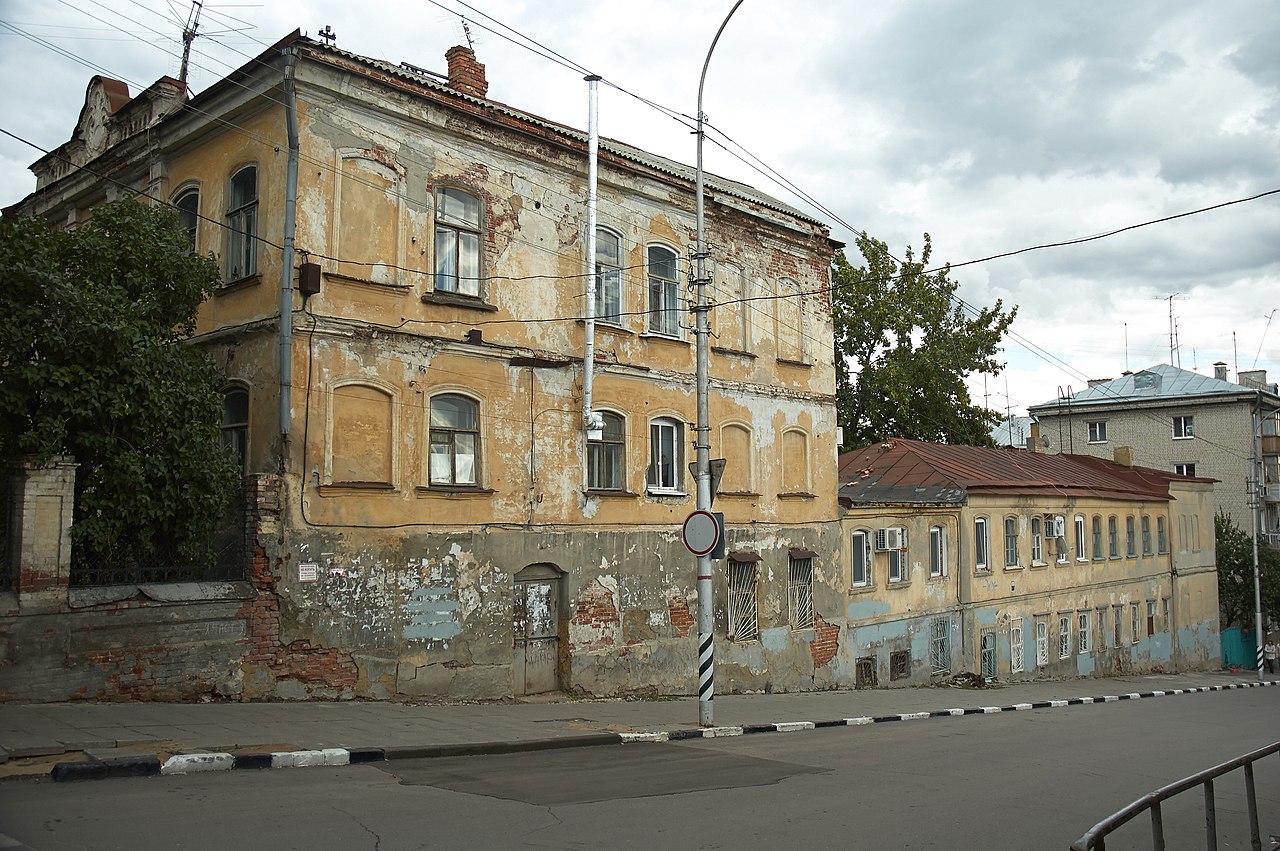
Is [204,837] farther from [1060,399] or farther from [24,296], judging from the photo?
[1060,399]

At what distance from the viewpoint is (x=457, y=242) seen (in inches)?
668

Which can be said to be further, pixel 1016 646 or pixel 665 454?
pixel 1016 646

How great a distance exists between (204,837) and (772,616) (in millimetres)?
15949

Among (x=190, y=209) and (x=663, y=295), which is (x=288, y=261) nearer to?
(x=190, y=209)

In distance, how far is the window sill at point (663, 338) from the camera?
19.9 m

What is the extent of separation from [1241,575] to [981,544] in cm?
3011

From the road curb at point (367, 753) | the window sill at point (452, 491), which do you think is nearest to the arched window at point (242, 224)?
the window sill at point (452, 491)

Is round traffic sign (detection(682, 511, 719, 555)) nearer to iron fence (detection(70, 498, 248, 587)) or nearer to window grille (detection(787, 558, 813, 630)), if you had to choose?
iron fence (detection(70, 498, 248, 587))

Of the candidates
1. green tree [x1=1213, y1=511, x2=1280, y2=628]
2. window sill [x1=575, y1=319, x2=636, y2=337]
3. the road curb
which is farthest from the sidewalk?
green tree [x1=1213, y1=511, x2=1280, y2=628]

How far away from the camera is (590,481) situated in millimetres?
18672

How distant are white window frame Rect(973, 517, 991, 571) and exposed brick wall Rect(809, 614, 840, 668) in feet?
25.0

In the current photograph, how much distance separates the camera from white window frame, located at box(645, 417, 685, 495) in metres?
19.9

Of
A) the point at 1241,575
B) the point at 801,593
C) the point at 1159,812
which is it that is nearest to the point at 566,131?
the point at 801,593

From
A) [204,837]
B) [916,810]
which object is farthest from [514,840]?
[916,810]
